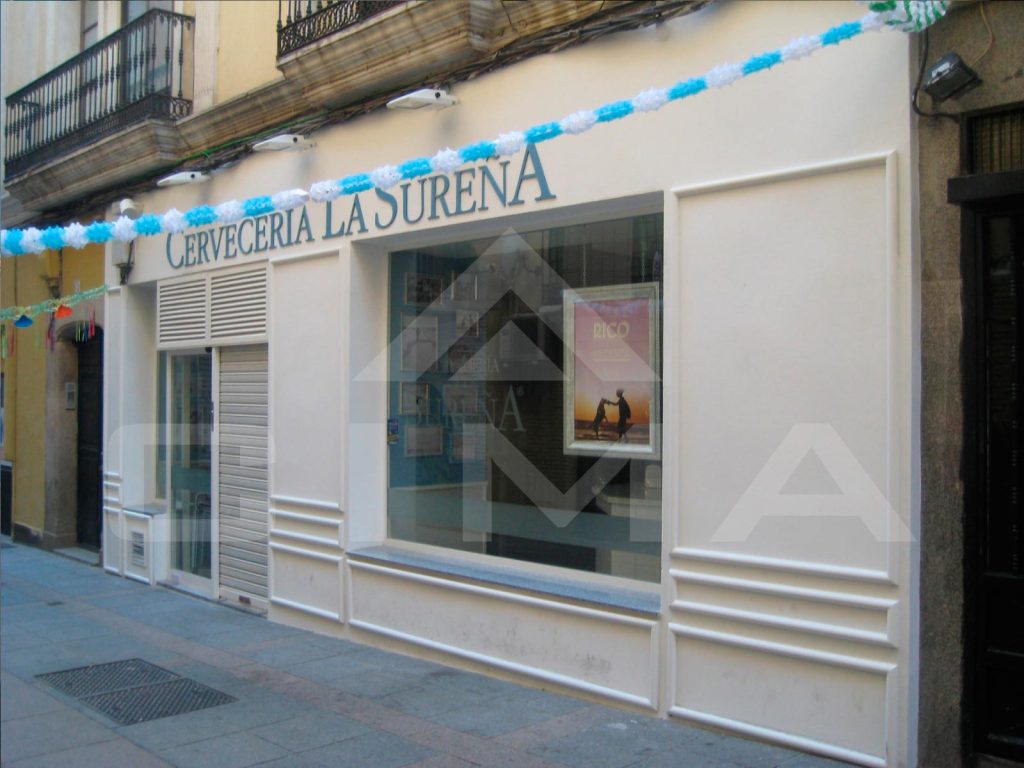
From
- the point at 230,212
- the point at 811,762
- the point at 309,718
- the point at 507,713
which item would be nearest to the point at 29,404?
the point at 230,212

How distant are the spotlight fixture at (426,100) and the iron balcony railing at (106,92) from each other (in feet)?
13.6

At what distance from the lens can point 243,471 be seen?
9625 mm

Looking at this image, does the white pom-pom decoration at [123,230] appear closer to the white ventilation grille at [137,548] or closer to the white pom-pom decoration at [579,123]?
the white pom-pom decoration at [579,123]

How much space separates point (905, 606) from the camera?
4859 millimetres

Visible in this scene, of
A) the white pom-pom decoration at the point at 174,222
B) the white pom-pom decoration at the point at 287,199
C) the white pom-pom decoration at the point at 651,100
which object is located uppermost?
the white pom-pom decoration at the point at 651,100

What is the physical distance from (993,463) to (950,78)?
6.04 ft

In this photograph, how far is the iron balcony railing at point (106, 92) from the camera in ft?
34.8

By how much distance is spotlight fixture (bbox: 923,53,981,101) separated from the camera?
462 cm

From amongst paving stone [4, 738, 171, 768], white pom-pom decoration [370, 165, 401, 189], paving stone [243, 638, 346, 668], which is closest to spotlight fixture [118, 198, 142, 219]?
paving stone [243, 638, 346, 668]

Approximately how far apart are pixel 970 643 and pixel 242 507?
685 cm

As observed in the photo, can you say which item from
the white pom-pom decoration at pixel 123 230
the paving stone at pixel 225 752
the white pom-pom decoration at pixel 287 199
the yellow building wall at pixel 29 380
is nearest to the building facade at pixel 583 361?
the white pom-pom decoration at pixel 287 199

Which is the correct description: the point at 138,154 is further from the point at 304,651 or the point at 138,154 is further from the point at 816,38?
the point at 816,38

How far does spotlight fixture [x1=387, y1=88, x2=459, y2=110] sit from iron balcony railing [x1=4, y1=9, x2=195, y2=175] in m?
4.15

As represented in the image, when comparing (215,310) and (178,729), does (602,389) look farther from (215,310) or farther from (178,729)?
(215,310)
